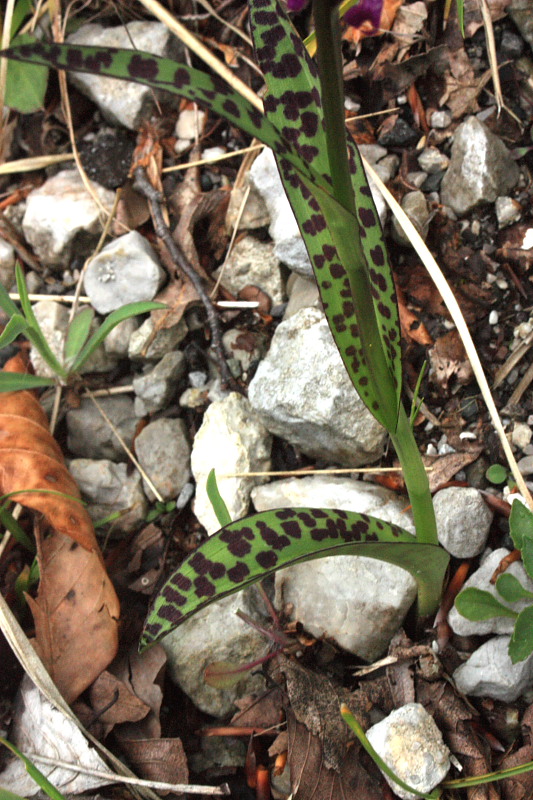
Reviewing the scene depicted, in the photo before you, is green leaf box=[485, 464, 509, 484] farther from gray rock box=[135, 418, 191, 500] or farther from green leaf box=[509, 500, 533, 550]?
gray rock box=[135, 418, 191, 500]

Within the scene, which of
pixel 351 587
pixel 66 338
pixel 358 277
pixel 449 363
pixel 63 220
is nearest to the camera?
pixel 358 277

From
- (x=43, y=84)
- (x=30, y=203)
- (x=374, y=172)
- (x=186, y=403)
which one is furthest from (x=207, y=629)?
(x=43, y=84)

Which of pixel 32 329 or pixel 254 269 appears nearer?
pixel 32 329

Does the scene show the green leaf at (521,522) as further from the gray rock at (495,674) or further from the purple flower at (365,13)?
the purple flower at (365,13)

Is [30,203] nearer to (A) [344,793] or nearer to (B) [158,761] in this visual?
(B) [158,761]

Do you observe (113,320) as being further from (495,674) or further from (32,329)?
(495,674)

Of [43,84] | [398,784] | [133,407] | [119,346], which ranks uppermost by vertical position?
[43,84]

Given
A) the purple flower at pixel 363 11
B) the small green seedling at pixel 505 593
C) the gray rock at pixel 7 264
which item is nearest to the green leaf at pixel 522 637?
the small green seedling at pixel 505 593

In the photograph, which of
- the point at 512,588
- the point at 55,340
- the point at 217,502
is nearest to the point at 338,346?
the point at 217,502
